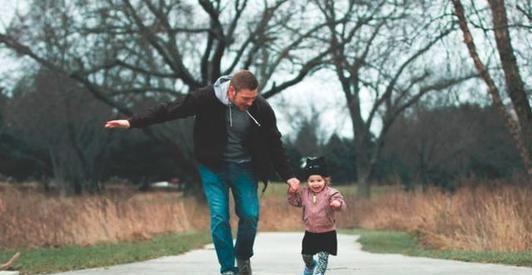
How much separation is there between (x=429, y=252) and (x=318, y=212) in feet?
18.4

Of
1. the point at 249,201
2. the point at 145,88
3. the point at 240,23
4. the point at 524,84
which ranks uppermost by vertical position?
the point at 240,23

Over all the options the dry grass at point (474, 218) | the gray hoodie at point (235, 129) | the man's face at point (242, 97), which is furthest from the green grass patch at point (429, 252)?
the man's face at point (242, 97)

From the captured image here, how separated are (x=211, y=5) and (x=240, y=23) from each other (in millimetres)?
2400

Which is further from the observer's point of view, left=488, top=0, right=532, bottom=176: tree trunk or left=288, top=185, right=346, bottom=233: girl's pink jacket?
left=488, top=0, right=532, bottom=176: tree trunk

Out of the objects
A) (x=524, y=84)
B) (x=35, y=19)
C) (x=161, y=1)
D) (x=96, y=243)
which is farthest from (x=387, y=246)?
(x=35, y=19)

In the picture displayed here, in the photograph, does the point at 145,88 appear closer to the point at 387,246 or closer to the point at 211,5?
the point at 211,5

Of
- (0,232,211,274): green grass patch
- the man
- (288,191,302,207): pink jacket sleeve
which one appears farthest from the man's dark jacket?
(0,232,211,274): green grass patch

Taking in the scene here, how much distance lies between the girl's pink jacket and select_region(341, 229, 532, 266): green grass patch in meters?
2.66

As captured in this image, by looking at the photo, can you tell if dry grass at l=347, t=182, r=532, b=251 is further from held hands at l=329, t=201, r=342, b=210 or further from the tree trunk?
held hands at l=329, t=201, r=342, b=210

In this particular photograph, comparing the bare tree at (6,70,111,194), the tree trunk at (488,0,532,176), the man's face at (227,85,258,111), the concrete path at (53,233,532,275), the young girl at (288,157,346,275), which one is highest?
the bare tree at (6,70,111,194)

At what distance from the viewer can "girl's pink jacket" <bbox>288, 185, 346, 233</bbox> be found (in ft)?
21.1

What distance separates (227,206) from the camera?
5.80 m

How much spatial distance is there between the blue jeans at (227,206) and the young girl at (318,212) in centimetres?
64

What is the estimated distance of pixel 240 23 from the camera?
2853cm
